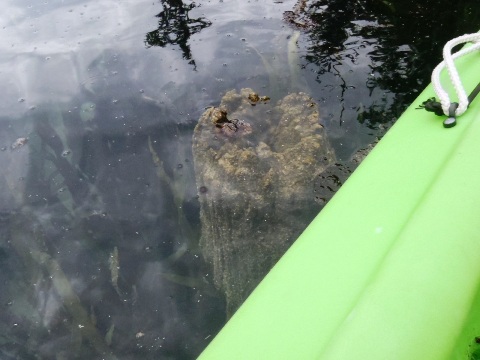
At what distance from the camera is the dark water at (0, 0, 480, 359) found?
2.01 m

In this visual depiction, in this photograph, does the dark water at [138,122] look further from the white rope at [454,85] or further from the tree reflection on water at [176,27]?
the white rope at [454,85]

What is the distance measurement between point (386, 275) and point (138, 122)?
2065 millimetres

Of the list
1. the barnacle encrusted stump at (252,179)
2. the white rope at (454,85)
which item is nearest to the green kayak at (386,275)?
the white rope at (454,85)

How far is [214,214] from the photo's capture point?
2275 mm

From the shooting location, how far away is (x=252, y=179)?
2.38m

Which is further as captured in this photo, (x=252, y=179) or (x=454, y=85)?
(x=252, y=179)

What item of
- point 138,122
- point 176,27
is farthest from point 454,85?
point 176,27

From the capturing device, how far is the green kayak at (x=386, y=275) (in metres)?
1.01

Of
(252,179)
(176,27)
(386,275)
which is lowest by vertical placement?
(252,179)

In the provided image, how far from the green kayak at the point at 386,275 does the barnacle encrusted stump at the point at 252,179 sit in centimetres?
70

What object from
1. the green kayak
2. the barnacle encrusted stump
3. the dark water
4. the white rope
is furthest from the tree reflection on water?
the green kayak

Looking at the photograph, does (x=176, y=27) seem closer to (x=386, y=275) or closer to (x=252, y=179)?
(x=252, y=179)

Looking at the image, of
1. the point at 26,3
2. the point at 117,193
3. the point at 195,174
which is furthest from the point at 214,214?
the point at 26,3

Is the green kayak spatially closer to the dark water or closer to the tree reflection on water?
the dark water
